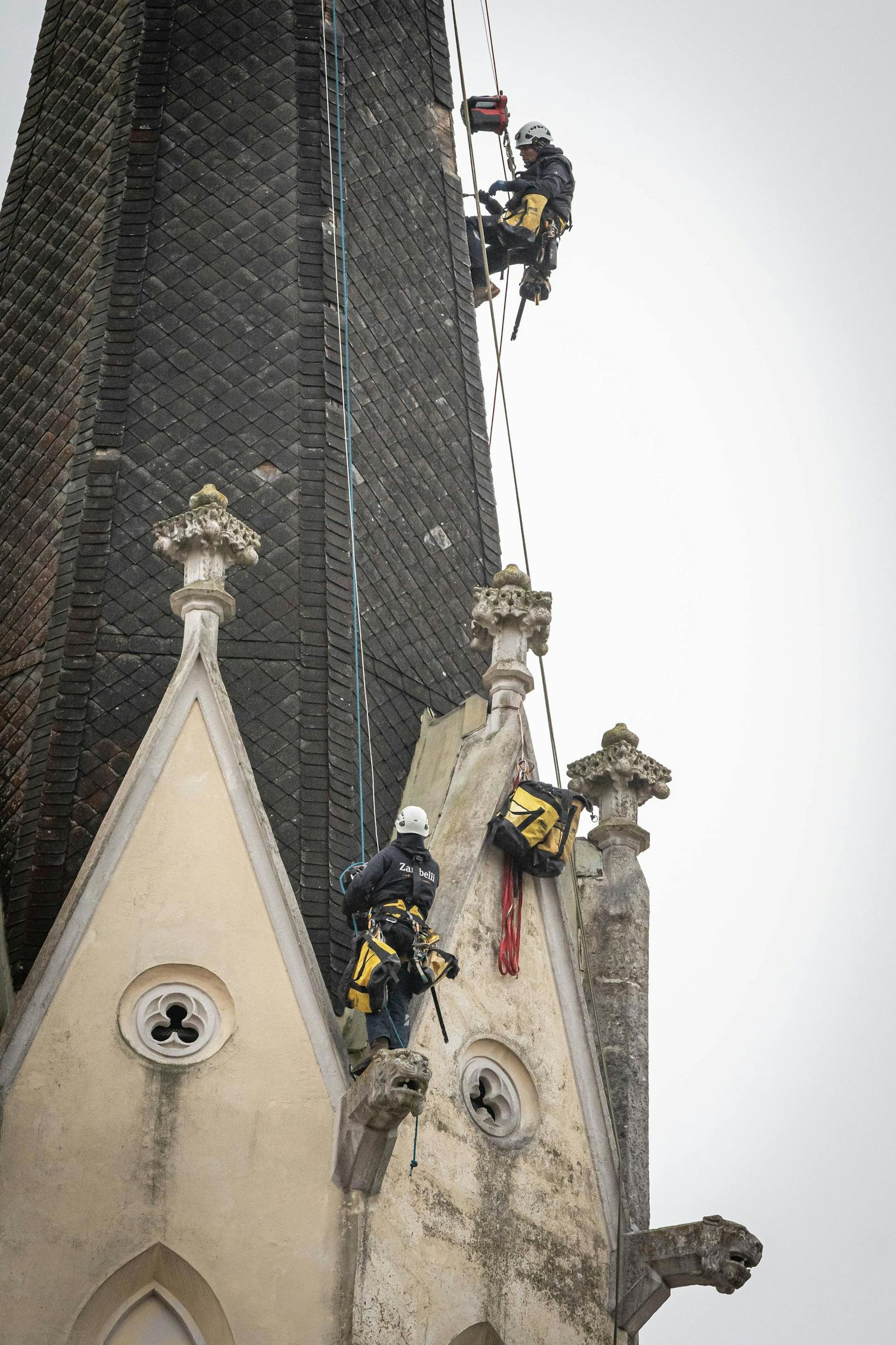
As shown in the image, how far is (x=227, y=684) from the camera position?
20000 mm

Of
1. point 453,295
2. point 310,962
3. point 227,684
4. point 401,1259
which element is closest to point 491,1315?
point 401,1259

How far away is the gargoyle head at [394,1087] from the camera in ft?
54.2

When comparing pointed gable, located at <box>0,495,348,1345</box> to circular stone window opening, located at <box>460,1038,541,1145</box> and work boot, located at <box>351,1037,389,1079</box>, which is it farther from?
circular stone window opening, located at <box>460,1038,541,1145</box>

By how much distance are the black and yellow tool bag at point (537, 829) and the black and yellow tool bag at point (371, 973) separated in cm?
173

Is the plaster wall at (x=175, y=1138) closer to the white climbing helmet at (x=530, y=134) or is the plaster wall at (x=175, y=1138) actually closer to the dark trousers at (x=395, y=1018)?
the dark trousers at (x=395, y=1018)

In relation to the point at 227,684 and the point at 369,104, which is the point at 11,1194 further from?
the point at 369,104

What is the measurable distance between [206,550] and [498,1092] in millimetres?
3929

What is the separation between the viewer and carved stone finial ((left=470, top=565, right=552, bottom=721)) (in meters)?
19.6

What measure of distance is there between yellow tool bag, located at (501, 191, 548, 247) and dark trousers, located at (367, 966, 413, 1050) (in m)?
9.27

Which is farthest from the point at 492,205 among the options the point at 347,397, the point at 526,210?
the point at 347,397

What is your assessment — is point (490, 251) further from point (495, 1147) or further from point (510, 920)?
point (495, 1147)

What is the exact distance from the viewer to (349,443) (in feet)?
70.9

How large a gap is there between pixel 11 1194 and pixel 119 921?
191 centimetres

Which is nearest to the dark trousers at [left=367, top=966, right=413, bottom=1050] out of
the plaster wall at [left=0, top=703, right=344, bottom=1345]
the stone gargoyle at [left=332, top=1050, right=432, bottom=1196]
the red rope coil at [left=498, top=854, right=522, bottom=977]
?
the stone gargoyle at [left=332, top=1050, right=432, bottom=1196]
